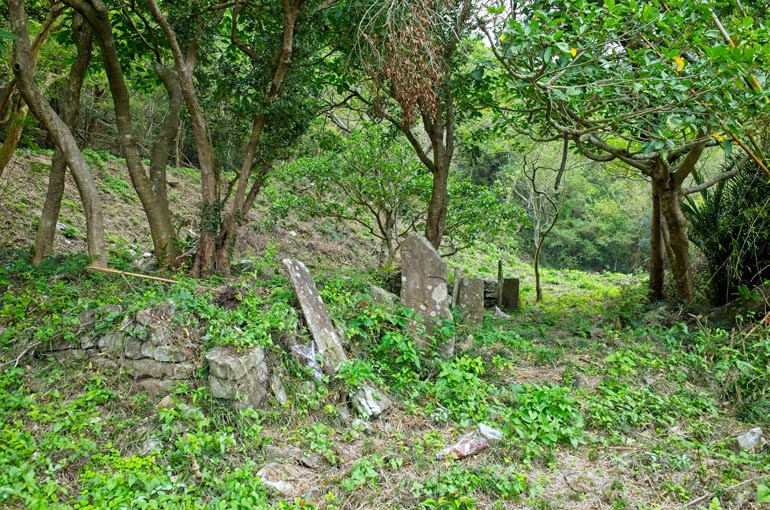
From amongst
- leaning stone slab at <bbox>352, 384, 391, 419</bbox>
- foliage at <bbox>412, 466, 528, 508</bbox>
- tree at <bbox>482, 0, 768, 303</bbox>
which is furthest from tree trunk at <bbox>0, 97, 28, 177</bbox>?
foliage at <bbox>412, 466, 528, 508</bbox>

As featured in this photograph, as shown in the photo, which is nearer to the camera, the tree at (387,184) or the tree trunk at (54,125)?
the tree trunk at (54,125)

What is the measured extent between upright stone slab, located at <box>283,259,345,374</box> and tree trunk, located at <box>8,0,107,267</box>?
102 inches

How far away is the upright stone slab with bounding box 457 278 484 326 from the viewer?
6.83 m

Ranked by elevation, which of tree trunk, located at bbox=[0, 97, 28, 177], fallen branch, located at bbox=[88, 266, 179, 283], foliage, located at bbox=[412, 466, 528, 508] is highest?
tree trunk, located at bbox=[0, 97, 28, 177]

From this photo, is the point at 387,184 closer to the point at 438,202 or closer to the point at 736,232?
the point at 438,202

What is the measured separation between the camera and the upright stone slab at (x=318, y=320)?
4.52 meters

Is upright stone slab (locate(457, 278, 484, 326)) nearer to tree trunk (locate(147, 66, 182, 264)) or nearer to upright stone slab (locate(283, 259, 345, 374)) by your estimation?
upright stone slab (locate(283, 259, 345, 374))

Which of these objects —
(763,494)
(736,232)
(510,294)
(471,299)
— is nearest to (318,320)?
(471,299)

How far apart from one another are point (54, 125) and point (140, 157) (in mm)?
1069

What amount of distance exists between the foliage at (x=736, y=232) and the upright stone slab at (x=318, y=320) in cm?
547

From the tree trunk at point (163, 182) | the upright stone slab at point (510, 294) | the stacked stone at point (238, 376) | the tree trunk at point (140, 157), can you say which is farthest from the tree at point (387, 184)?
the stacked stone at point (238, 376)

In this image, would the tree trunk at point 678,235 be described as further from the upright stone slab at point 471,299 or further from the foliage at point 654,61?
the upright stone slab at point 471,299

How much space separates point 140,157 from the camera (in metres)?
6.54

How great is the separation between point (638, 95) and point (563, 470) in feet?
12.5
